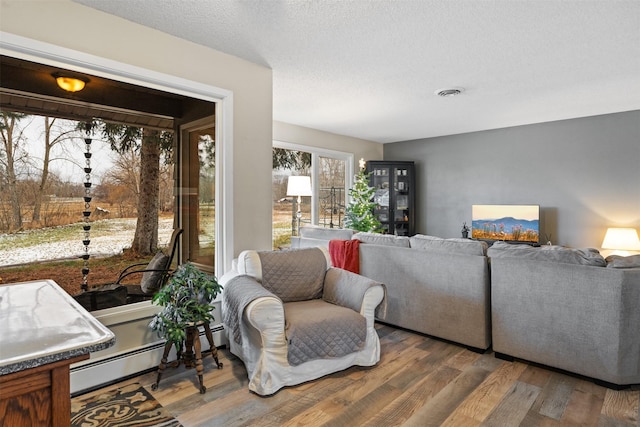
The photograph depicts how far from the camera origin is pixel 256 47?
2.81m

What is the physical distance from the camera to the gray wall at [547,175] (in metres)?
4.65

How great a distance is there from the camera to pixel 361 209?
5.84 metres

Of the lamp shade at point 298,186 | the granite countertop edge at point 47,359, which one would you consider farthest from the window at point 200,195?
the granite countertop edge at point 47,359

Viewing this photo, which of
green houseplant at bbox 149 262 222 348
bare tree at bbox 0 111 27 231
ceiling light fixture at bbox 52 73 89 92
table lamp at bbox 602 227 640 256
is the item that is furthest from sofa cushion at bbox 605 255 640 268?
bare tree at bbox 0 111 27 231

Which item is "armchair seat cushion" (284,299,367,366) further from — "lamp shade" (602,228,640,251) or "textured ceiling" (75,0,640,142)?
"lamp shade" (602,228,640,251)

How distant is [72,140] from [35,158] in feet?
0.82

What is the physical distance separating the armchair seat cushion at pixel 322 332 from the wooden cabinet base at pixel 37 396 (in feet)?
4.88

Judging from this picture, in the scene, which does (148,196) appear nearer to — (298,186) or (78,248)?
(78,248)

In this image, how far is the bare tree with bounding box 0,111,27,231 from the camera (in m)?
2.21

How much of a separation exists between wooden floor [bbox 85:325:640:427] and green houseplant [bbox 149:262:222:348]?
0.40m

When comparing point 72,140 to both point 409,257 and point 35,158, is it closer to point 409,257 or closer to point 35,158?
point 35,158

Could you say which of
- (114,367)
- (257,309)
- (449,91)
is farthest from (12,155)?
(449,91)

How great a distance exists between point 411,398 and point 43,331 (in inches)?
79.3

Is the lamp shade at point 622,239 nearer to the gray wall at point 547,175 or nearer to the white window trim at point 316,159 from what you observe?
the gray wall at point 547,175
